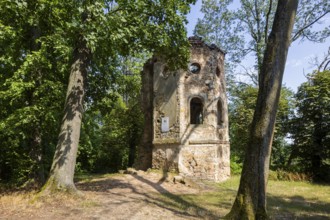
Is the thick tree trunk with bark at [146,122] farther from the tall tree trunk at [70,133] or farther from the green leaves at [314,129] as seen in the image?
the green leaves at [314,129]

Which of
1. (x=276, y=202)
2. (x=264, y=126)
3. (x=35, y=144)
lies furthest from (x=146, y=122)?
(x=264, y=126)

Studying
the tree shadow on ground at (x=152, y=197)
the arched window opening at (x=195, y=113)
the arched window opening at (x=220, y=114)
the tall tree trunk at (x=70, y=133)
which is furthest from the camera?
the arched window opening at (x=195, y=113)

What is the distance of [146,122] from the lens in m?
16.0

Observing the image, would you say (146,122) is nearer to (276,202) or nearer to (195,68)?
(195,68)

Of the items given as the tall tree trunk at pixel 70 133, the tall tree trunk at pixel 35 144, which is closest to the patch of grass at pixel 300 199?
the tall tree trunk at pixel 70 133

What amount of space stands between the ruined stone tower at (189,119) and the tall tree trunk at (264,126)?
792cm

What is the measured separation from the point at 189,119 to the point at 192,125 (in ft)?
1.24

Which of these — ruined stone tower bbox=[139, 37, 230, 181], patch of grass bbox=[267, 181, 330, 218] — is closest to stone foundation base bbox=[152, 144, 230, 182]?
ruined stone tower bbox=[139, 37, 230, 181]

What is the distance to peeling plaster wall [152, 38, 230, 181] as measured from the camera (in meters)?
14.0

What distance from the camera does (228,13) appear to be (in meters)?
24.7

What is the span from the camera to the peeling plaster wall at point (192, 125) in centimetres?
1402

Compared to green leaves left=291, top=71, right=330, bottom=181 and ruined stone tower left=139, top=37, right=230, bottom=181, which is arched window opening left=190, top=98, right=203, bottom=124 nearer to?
ruined stone tower left=139, top=37, right=230, bottom=181

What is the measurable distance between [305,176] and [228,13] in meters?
15.3

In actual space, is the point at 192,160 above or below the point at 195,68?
below
